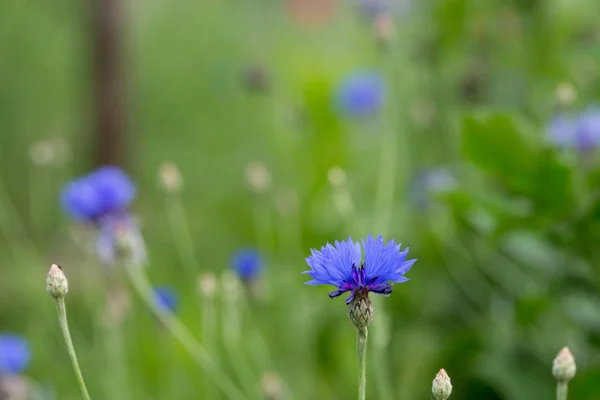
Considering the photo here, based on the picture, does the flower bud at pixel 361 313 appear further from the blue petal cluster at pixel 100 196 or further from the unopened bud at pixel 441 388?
the blue petal cluster at pixel 100 196

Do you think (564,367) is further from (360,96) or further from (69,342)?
(360,96)

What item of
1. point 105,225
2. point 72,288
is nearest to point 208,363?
point 105,225

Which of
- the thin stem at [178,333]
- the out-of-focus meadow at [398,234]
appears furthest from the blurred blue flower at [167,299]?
the thin stem at [178,333]

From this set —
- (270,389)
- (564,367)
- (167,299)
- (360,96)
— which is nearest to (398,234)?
(360,96)

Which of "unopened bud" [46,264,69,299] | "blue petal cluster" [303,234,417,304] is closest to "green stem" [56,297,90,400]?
"unopened bud" [46,264,69,299]

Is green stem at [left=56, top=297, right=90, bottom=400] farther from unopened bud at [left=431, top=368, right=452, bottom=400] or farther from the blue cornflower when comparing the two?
the blue cornflower
